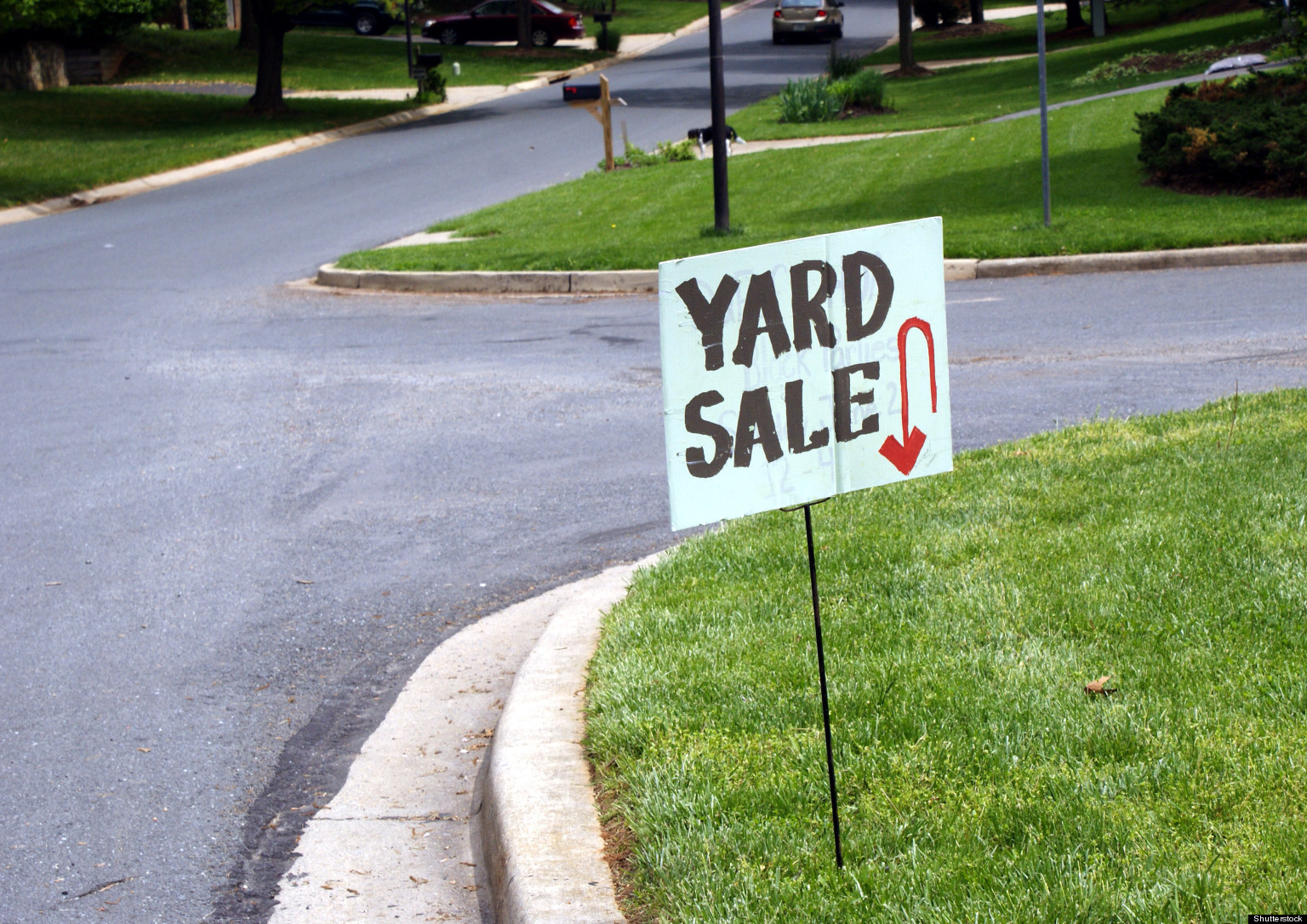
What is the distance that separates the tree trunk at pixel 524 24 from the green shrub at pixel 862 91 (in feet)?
70.0

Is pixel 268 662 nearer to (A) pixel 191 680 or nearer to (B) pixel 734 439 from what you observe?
(A) pixel 191 680

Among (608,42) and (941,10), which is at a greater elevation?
(941,10)

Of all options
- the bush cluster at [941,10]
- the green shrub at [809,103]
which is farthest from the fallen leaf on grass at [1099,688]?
the bush cluster at [941,10]

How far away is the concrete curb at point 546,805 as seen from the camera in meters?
3.23

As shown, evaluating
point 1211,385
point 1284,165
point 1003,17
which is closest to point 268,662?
point 1211,385

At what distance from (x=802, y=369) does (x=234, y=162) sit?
81.7 ft

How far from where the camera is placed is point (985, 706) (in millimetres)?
3910

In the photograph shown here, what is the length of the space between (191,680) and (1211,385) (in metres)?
6.11

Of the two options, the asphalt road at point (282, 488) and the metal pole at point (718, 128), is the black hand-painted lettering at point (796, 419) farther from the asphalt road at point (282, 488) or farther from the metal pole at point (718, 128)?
the metal pole at point (718, 128)

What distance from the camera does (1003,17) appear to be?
5250cm

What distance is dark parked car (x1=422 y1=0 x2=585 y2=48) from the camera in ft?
157

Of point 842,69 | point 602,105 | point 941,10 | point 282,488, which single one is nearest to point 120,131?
point 602,105

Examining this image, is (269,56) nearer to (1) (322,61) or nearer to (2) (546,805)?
(1) (322,61)

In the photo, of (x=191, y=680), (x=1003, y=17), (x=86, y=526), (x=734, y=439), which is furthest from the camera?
(x=1003, y=17)
